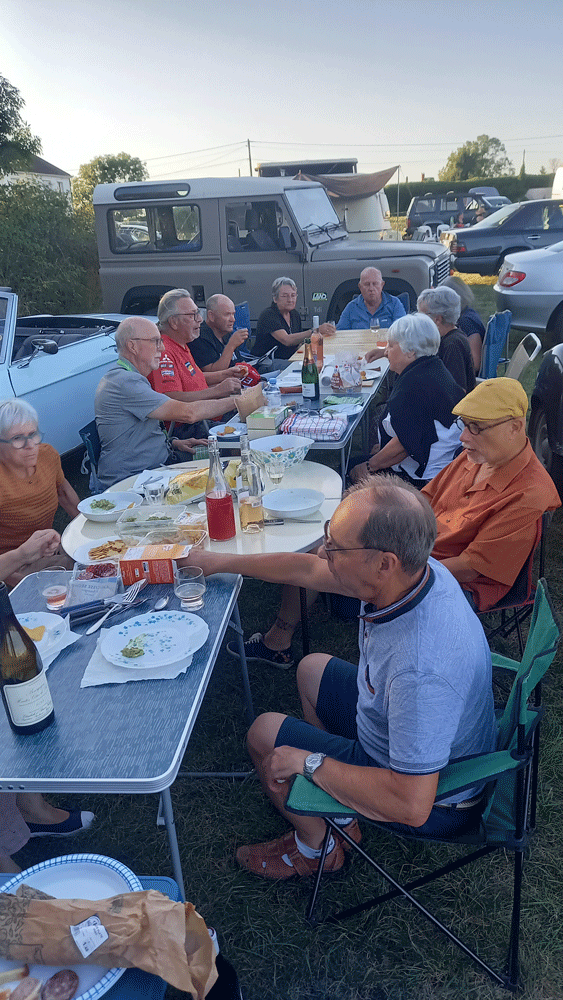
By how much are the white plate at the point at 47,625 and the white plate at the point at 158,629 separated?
0.15 m

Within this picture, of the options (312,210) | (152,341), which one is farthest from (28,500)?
(312,210)

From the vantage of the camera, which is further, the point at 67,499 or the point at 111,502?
the point at 67,499

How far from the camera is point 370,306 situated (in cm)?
674

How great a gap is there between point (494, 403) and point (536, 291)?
6548 millimetres

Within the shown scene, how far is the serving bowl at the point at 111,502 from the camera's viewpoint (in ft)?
8.70

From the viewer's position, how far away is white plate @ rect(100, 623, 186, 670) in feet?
5.74

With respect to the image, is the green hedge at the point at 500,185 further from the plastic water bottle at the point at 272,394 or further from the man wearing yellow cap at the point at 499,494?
the man wearing yellow cap at the point at 499,494

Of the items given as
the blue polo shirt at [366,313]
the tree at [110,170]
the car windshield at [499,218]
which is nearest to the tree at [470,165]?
the tree at [110,170]

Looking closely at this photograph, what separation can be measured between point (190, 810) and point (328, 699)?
32.2 inches

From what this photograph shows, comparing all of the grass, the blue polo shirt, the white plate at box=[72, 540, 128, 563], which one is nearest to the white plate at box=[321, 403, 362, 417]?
the white plate at box=[72, 540, 128, 563]

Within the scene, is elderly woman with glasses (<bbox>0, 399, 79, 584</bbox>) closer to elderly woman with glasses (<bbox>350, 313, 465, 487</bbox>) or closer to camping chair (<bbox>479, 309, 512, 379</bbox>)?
elderly woman with glasses (<bbox>350, 313, 465, 487</bbox>)

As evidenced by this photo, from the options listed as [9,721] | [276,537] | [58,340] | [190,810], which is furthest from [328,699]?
[58,340]

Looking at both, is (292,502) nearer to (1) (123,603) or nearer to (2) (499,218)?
(1) (123,603)

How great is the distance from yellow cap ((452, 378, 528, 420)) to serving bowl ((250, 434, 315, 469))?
93 centimetres
